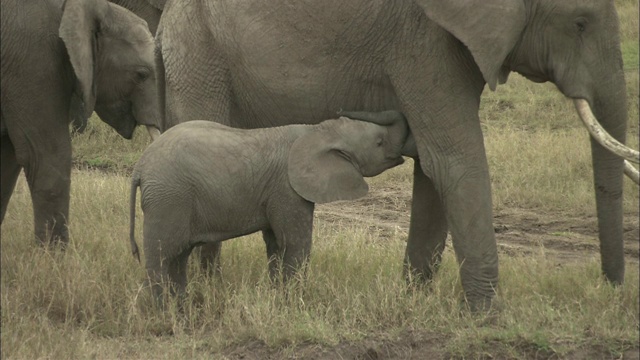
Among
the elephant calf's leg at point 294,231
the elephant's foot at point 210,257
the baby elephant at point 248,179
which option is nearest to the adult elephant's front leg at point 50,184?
the elephant's foot at point 210,257

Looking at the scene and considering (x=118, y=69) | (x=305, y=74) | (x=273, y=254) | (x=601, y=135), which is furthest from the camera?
(x=118, y=69)

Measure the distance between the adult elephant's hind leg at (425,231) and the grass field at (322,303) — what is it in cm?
10

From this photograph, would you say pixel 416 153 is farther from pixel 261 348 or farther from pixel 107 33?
pixel 107 33

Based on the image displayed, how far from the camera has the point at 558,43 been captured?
214 inches

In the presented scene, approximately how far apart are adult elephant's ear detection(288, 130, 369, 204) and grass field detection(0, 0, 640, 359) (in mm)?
373

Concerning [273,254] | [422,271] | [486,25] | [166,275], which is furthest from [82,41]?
[486,25]

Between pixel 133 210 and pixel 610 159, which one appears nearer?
pixel 610 159

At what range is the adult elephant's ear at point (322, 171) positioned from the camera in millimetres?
5781

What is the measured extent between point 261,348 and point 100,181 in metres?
3.43

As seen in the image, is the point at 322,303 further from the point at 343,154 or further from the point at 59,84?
the point at 59,84

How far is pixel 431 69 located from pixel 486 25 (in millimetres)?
302

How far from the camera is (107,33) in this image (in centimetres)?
680

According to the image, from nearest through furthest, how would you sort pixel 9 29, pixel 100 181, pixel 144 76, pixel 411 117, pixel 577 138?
pixel 411 117, pixel 9 29, pixel 144 76, pixel 100 181, pixel 577 138

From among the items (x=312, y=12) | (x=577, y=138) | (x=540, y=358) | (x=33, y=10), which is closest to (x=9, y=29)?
(x=33, y=10)
